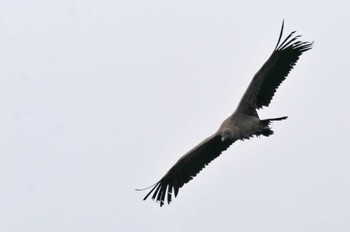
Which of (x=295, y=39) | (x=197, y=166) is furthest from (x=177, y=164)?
(x=295, y=39)

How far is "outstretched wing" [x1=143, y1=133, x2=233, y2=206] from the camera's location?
30.1 metres

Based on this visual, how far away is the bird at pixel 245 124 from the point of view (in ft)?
92.4

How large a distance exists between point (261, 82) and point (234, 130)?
54.4 inches

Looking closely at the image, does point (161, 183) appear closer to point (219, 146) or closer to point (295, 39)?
point (219, 146)

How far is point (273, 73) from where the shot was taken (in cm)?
2828

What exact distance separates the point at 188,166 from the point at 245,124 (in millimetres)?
2233

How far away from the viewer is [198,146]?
30.0 m

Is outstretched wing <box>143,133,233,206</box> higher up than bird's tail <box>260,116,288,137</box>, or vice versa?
outstretched wing <box>143,133,233,206</box>

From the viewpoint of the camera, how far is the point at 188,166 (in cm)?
3039

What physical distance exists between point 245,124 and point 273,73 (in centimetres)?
143

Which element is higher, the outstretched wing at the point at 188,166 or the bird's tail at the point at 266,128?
the outstretched wing at the point at 188,166

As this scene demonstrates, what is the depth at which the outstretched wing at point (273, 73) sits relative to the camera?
92.1 ft

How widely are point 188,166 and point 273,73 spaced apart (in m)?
3.58

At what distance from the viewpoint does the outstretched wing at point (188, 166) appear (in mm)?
30062
